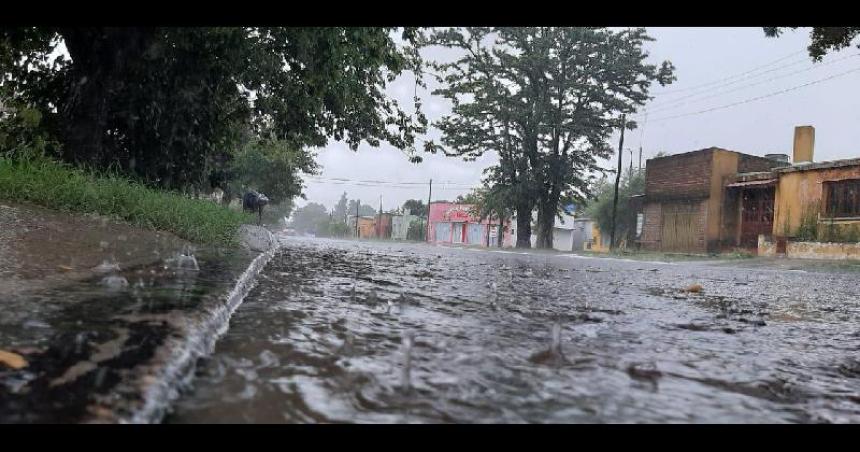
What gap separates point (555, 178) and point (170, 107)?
2320cm

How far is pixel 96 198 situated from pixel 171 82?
12.3ft

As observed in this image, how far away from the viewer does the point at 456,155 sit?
3036cm

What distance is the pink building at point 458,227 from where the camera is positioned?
54250mm

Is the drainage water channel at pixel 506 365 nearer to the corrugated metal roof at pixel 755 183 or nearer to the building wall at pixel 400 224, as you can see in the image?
the corrugated metal roof at pixel 755 183

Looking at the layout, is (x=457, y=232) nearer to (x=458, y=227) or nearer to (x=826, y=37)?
(x=458, y=227)

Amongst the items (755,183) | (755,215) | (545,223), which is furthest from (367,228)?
(755,183)

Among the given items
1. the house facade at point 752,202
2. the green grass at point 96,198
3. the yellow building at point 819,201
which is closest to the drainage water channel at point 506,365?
the green grass at point 96,198

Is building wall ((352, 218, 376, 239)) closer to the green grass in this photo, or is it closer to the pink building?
the pink building

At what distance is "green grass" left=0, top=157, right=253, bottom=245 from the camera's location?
509cm

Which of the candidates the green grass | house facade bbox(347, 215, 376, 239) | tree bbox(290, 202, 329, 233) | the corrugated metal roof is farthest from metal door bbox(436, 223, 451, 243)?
tree bbox(290, 202, 329, 233)
